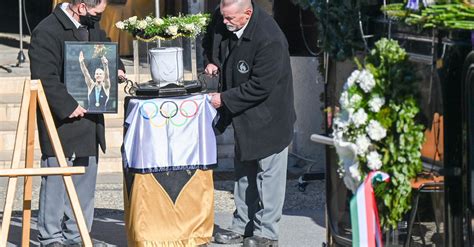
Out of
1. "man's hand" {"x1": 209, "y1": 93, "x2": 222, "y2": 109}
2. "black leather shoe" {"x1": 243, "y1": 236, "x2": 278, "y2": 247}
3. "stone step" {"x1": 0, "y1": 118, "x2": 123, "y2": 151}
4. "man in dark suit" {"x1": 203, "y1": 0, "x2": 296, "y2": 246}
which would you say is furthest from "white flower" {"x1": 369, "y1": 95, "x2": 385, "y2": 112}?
"stone step" {"x1": 0, "y1": 118, "x2": 123, "y2": 151}

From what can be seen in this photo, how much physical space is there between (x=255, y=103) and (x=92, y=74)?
3.60 feet

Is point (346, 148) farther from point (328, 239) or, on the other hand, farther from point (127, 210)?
point (127, 210)

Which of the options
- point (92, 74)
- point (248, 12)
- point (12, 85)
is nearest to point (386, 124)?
point (248, 12)

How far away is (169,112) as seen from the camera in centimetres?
732

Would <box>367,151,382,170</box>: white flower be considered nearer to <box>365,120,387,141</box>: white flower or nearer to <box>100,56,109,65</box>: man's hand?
<box>365,120,387,141</box>: white flower

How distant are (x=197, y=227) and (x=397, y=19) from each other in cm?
338

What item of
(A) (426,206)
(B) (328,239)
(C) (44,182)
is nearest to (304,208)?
(C) (44,182)

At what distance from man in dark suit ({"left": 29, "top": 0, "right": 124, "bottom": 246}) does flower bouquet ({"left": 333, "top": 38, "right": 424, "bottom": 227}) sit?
3.21 m

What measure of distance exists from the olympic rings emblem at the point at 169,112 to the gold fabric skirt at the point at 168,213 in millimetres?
382

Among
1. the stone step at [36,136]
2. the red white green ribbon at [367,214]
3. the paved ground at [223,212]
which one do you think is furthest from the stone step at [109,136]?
the red white green ribbon at [367,214]

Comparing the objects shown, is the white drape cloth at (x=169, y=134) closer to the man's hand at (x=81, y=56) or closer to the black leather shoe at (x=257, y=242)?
the man's hand at (x=81, y=56)

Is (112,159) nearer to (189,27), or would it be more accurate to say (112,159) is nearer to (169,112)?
(189,27)

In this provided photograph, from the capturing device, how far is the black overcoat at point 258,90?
7.36 m

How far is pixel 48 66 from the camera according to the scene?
728 centimetres
